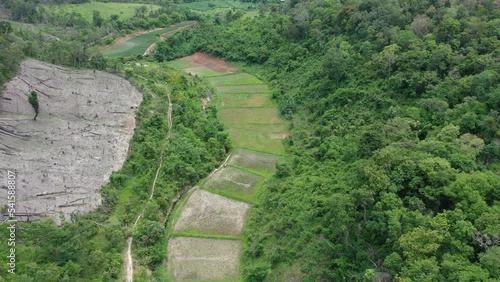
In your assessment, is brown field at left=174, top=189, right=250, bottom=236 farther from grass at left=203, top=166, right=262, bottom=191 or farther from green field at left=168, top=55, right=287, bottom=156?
green field at left=168, top=55, right=287, bottom=156

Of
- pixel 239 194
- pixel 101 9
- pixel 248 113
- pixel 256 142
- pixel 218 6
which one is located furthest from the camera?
pixel 218 6

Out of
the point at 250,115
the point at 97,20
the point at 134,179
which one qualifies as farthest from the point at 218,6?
the point at 134,179

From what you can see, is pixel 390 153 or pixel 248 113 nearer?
pixel 390 153

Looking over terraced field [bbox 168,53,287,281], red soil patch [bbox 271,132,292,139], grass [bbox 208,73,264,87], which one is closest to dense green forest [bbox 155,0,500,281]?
red soil patch [bbox 271,132,292,139]

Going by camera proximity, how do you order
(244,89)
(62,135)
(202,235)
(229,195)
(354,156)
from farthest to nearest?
1. (244,89)
2. (62,135)
3. (229,195)
4. (354,156)
5. (202,235)

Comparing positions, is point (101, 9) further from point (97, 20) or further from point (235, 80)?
point (235, 80)

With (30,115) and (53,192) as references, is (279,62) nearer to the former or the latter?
(30,115)

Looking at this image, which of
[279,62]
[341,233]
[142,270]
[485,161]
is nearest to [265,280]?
[341,233]
